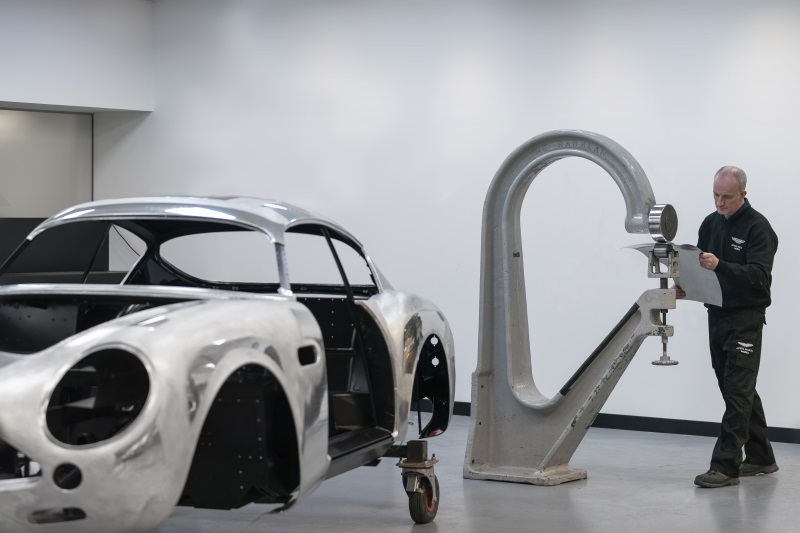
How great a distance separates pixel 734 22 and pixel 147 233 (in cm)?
523

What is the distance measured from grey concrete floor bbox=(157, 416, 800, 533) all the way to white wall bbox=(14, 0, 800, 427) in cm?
175

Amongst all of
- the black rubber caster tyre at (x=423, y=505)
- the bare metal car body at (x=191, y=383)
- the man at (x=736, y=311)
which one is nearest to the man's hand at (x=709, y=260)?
the man at (x=736, y=311)

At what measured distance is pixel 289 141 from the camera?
34.9 feet

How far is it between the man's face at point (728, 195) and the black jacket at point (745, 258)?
4 cm

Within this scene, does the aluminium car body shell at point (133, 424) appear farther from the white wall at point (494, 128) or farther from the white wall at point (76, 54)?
the white wall at point (76, 54)

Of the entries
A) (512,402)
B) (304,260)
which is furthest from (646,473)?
(304,260)

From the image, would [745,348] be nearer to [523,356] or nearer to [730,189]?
[730,189]

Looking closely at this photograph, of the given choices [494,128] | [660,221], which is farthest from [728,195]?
[494,128]

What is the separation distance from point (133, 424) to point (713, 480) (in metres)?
4.30

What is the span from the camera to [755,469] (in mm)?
7125

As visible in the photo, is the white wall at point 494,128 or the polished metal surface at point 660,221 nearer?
the polished metal surface at point 660,221

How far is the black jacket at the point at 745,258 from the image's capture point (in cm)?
670

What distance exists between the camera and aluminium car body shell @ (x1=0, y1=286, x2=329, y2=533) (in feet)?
11.6

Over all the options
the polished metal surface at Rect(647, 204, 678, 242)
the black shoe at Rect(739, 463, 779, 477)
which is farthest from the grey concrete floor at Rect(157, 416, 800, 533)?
the polished metal surface at Rect(647, 204, 678, 242)
